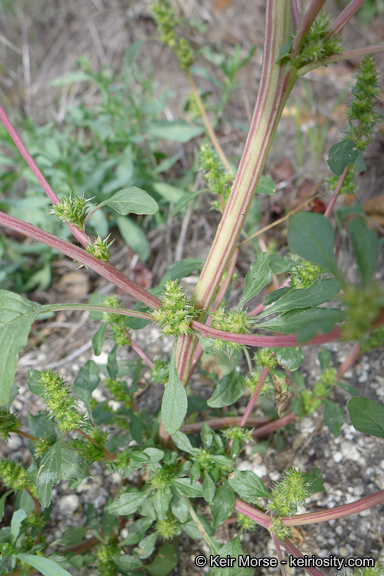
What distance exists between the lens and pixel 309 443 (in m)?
1.69

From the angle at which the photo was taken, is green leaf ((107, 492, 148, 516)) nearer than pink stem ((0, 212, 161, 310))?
No

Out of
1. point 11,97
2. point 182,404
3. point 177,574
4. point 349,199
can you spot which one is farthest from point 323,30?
point 11,97

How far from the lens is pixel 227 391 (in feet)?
4.15

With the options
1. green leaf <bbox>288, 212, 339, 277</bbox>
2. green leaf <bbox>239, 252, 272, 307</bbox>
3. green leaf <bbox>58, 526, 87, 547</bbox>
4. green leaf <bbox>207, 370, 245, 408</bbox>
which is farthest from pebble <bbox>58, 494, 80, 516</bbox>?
green leaf <bbox>288, 212, 339, 277</bbox>

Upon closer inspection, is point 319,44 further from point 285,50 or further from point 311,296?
point 311,296

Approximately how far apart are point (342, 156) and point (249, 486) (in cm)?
92

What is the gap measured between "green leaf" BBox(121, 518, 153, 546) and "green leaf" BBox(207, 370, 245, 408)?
Answer: 459mm

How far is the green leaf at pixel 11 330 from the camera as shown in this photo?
30.7 inches

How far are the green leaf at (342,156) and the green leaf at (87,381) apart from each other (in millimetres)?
919

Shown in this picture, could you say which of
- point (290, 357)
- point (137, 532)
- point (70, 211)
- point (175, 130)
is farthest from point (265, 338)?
point (175, 130)

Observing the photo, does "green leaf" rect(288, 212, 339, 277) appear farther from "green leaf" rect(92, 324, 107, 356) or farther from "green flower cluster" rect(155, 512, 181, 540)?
"green flower cluster" rect(155, 512, 181, 540)

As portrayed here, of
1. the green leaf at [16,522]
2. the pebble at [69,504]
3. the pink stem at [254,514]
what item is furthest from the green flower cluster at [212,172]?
the pebble at [69,504]

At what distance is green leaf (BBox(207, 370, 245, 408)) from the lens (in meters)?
1.25

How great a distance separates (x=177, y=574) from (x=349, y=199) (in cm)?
208
